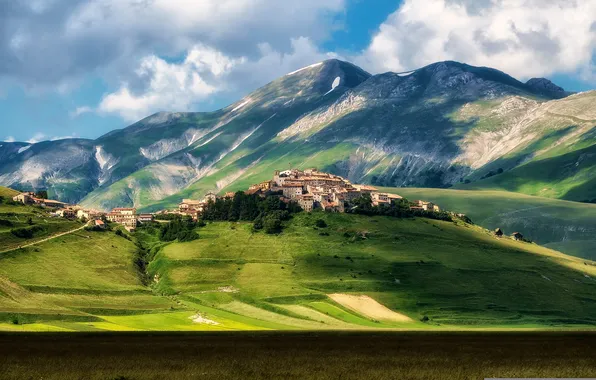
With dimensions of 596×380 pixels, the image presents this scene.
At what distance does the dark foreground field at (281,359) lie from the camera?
2675 inches

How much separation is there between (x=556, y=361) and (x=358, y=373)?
73.1 ft

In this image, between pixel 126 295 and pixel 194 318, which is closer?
pixel 194 318

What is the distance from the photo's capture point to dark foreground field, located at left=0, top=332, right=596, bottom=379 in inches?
2675

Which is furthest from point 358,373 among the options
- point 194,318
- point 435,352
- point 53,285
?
point 53,285

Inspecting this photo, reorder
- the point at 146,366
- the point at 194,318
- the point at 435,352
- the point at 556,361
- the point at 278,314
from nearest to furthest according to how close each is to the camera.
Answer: the point at 146,366, the point at 556,361, the point at 435,352, the point at 194,318, the point at 278,314

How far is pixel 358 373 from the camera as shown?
69062 millimetres

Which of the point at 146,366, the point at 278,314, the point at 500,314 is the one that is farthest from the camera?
the point at 500,314

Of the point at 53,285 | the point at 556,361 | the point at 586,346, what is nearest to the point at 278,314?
the point at 53,285

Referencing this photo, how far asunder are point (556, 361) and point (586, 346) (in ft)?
71.9

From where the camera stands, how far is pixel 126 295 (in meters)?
197

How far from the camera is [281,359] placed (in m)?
76.6

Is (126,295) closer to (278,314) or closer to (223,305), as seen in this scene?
(223,305)

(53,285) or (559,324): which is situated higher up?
(53,285)

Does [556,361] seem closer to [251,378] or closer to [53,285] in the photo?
[251,378]
